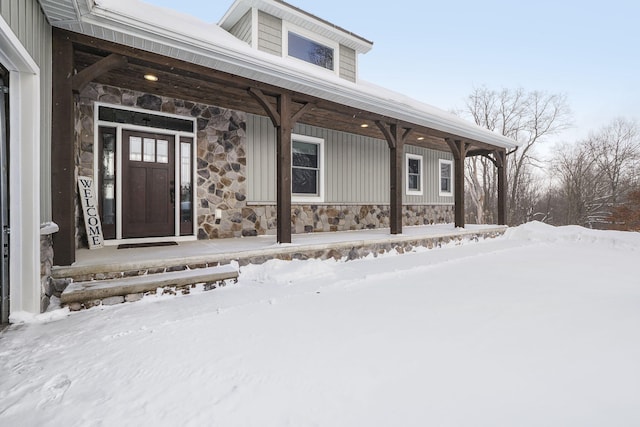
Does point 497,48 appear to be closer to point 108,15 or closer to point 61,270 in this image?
point 108,15

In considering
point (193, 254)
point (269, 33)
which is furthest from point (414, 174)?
point (193, 254)

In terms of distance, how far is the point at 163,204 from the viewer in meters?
5.36

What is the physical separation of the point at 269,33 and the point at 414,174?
5800mm

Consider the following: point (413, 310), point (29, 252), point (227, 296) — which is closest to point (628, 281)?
point (413, 310)

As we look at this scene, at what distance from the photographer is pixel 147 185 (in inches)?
204

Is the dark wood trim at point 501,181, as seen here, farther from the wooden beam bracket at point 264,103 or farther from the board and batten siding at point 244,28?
the board and batten siding at point 244,28

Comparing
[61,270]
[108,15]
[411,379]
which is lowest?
[411,379]

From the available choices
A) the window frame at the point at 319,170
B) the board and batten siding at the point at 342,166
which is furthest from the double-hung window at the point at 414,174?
the window frame at the point at 319,170

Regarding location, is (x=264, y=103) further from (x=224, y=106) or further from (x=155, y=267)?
(x=155, y=267)

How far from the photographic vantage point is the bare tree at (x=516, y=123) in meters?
18.6

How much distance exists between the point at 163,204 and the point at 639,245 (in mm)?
10383

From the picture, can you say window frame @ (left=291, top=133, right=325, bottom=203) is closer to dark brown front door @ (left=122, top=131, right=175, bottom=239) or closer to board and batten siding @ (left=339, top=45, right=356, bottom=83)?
board and batten siding @ (left=339, top=45, right=356, bottom=83)

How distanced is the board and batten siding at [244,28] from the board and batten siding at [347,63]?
7.89 ft

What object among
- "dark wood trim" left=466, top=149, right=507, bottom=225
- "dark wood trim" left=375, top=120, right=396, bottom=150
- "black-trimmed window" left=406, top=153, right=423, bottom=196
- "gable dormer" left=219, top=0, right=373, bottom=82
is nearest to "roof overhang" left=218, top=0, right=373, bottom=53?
"gable dormer" left=219, top=0, right=373, bottom=82
